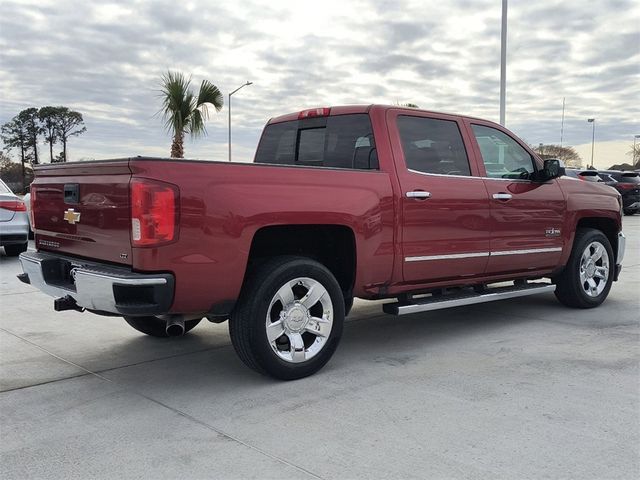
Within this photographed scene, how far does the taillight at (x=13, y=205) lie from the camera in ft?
32.7

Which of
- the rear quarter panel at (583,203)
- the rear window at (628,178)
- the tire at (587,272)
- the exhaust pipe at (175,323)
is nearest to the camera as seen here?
the exhaust pipe at (175,323)

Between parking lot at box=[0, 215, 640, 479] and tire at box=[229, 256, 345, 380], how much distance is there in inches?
6.9

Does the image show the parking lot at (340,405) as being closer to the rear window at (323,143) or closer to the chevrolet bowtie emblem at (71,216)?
the chevrolet bowtie emblem at (71,216)

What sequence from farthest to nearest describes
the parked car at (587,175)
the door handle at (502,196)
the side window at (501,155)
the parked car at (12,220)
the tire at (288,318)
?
the parked car at (587,175) < the parked car at (12,220) < the side window at (501,155) < the door handle at (502,196) < the tire at (288,318)

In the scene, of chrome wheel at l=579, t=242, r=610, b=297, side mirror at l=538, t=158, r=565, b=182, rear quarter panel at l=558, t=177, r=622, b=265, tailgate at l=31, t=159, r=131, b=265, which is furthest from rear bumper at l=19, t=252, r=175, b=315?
chrome wheel at l=579, t=242, r=610, b=297

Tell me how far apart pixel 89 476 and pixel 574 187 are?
17.3 ft

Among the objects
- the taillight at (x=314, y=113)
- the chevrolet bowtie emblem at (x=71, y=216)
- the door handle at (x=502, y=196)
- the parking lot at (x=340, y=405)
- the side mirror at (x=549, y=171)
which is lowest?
the parking lot at (x=340, y=405)

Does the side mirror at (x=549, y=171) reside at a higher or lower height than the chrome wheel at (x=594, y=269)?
higher

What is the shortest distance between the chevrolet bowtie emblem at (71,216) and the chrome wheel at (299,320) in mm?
1420

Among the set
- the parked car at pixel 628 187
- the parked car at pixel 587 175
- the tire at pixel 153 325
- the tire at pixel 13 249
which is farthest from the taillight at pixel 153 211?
the parked car at pixel 628 187

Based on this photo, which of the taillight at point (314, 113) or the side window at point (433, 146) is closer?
the side window at point (433, 146)

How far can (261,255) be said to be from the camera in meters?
4.36

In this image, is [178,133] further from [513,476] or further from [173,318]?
[513,476]

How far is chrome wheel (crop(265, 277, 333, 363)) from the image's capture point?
160 inches
